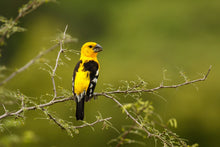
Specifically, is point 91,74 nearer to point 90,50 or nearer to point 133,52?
point 90,50

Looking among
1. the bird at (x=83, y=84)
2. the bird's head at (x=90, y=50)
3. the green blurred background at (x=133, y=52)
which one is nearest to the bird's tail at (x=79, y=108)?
the bird at (x=83, y=84)

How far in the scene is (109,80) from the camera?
16.9m

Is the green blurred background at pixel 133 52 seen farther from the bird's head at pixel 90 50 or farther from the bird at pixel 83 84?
the bird at pixel 83 84

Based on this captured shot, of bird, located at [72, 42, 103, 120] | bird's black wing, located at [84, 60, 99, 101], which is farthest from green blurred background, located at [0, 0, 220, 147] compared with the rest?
bird, located at [72, 42, 103, 120]

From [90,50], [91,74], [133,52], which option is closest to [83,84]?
[91,74]

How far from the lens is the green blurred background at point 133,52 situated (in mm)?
14344

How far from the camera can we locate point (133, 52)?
110ft

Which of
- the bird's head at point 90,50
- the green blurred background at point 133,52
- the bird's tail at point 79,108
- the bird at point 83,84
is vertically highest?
the green blurred background at point 133,52

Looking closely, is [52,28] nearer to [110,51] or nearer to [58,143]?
[110,51]

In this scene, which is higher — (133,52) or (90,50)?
(133,52)

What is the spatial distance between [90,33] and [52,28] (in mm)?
4663

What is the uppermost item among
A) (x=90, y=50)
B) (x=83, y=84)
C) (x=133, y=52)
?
(x=133, y=52)

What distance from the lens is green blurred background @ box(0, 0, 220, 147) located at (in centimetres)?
1434

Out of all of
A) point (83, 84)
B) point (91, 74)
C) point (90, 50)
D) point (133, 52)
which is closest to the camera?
point (83, 84)
